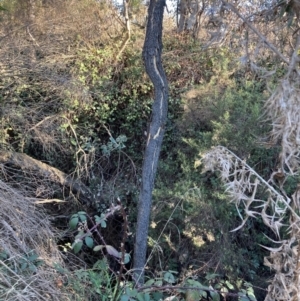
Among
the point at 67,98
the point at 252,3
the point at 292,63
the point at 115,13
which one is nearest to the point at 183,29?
the point at 115,13

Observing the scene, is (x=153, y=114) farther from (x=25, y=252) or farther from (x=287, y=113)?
(x=287, y=113)

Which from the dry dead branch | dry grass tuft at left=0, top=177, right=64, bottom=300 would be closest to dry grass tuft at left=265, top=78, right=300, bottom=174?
dry grass tuft at left=0, top=177, right=64, bottom=300

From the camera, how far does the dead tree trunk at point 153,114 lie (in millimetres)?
4238

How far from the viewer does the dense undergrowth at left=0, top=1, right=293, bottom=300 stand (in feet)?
17.7

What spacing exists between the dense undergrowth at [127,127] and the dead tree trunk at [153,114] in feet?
0.99

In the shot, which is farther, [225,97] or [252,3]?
[225,97]

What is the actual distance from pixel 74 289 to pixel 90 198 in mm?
3471

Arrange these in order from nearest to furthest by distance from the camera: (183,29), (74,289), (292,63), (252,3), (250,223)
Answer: (292,63) < (74,289) < (252,3) < (250,223) < (183,29)

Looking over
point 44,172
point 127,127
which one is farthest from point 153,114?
point 127,127

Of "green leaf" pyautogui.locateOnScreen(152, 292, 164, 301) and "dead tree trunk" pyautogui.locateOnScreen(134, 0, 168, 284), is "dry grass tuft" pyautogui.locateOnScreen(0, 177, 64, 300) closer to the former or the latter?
"green leaf" pyautogui.locateOnScreen(152, 292, 164, 301)

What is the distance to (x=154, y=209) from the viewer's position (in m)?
5.59

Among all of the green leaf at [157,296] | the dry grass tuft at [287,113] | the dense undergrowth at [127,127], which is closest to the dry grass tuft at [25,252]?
the dense undergrowth at [127,127]

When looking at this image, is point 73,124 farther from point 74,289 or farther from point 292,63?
point 292,63

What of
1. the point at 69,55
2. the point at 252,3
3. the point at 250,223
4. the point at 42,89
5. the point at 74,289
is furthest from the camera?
the point at 69,55
